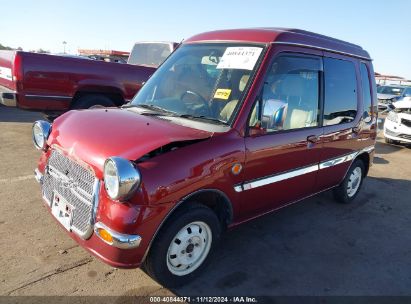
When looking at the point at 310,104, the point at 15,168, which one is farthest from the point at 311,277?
the point at 15,168

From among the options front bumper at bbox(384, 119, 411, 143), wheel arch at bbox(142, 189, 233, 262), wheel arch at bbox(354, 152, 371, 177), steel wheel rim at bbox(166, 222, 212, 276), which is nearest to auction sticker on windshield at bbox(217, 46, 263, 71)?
wheel arch at bbox(142, 189, 233, 262)

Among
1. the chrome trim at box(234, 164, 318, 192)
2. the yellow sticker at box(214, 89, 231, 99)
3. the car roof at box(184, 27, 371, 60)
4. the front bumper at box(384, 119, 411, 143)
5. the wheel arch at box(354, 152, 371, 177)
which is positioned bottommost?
the front bumper at box(384, 119, 411, 143)

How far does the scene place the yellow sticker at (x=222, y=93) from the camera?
3.42 m

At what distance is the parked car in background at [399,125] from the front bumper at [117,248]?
9.96 m

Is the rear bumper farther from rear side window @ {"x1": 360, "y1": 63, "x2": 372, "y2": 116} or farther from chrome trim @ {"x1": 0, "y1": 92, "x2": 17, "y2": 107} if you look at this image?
rear side window @ {"x1": 360, "y1": 63, "x2": 372, "y2": 116}

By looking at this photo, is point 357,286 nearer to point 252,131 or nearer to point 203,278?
point 203,278

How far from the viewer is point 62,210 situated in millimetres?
3113

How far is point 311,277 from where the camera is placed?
356 centimetres

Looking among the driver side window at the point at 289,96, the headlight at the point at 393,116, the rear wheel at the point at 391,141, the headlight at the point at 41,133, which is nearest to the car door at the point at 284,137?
the driver side window at the point at 289,96

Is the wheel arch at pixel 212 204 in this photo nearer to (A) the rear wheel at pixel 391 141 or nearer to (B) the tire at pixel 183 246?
(B) the tire at pixel 183 246

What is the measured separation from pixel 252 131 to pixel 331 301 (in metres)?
1.64

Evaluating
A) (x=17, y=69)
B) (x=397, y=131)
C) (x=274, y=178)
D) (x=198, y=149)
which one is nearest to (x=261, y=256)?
(x=274, y=178)

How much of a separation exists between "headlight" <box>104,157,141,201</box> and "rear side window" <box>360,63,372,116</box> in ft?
12.8

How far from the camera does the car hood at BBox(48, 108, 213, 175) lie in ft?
9.14
